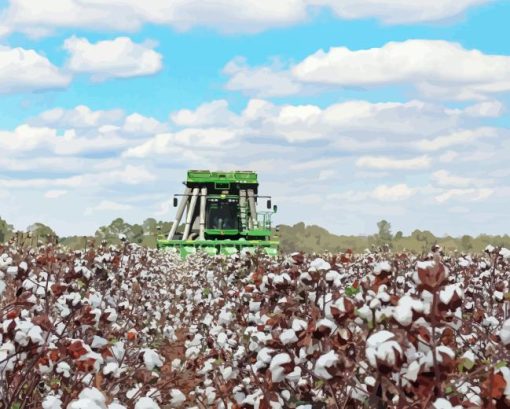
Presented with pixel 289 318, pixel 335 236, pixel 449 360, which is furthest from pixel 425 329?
pixel 335 236

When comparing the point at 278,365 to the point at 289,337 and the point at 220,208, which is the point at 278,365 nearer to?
the point at 289,337

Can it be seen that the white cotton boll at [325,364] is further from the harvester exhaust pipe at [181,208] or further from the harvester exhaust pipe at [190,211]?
the harvester exhaust pipe at [181,208]

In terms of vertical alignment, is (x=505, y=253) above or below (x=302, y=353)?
above

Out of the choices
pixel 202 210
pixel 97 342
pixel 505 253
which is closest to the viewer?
pixel 97 342

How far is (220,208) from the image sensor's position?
30.4m

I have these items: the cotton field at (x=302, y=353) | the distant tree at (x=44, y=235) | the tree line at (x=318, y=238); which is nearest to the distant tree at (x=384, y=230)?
the tree line at (x=318, y=238)

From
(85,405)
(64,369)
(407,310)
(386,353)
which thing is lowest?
(64,369)

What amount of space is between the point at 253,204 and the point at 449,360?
2703 centimetres

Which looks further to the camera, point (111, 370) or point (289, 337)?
point (111, 370)

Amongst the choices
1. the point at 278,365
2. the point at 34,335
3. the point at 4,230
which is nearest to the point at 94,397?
the point at 34,335

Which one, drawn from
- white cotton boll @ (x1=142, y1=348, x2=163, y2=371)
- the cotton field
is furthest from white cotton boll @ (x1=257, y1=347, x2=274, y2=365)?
white cotton boll @ (x1=142, y1=348, x2=163, y2=371)

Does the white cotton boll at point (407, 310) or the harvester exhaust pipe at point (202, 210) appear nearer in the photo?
the white cotton boll at point (407, 310)

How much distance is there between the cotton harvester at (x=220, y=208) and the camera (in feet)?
96.2

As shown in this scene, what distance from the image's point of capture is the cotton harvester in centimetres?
2933
